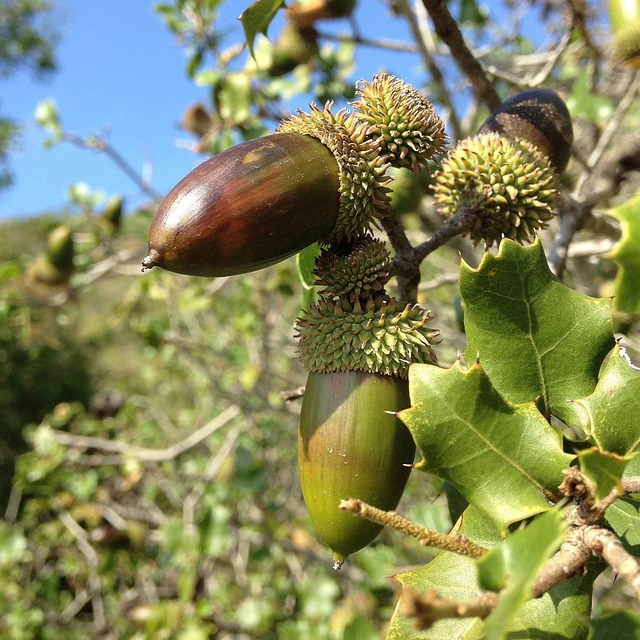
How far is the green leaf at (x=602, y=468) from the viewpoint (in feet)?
1.88

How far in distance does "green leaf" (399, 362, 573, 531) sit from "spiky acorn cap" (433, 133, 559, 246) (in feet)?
1.17

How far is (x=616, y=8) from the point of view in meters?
1.61

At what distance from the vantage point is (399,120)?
91 centimetres

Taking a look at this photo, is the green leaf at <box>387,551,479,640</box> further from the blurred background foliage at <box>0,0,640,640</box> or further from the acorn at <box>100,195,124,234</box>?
the acorn at <box>100,195,124,234</box>

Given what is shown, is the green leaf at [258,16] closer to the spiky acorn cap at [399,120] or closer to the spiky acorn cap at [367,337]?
the spiky acorn cap at [399,120]

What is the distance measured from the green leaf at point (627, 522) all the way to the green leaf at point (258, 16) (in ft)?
3.21

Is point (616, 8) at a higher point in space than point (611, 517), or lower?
higher

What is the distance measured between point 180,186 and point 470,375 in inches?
18.9

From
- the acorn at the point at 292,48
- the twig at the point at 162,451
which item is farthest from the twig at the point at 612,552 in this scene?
the twig at the point at 162,451

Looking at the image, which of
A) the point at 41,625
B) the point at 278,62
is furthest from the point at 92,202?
the point at 41,625

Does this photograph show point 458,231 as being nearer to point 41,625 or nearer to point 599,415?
point 599,415

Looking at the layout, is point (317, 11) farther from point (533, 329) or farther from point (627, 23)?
point (533, 329)

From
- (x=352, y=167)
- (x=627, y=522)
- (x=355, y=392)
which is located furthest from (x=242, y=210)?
(x=627, y=522)

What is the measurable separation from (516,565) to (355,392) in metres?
0.40
